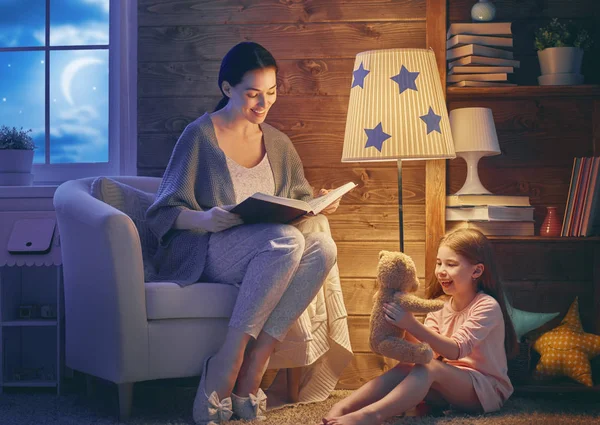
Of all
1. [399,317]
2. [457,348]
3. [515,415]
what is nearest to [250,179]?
[399,317]

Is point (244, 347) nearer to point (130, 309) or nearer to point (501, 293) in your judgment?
point (130, 309)

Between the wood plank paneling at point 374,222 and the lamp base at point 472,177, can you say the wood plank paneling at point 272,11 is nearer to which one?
the lamp base at point 472,177

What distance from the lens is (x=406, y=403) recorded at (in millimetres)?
1929

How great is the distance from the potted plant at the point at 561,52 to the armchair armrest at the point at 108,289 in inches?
59.5

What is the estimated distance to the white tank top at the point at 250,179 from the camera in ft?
7.98

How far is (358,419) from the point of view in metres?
1.86

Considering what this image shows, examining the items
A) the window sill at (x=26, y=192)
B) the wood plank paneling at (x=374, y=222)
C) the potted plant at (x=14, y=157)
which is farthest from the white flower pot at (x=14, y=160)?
the wood plank paneling at (x=374, y=222)

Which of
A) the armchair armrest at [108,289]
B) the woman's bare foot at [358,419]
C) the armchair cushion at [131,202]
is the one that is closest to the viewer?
the woman's bare foot at [358,419]

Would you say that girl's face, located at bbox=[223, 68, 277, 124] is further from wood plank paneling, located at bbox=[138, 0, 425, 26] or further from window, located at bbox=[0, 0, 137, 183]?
window, located at bbox=[0, 0, 137, 183]

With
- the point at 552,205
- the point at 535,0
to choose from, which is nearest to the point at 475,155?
the point at 552,205

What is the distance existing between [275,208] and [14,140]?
1.27 meters

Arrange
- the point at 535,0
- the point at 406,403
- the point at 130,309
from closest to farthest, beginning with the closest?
the point at 406,403, the point at 130,309, the point at 535,0

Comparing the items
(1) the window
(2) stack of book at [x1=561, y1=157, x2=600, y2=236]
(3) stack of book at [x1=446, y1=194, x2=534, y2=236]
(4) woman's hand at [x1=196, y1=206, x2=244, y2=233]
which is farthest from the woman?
(2) stack of book at [x1=561, y1=157, x2=600, y2=236]

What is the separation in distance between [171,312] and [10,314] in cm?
84
